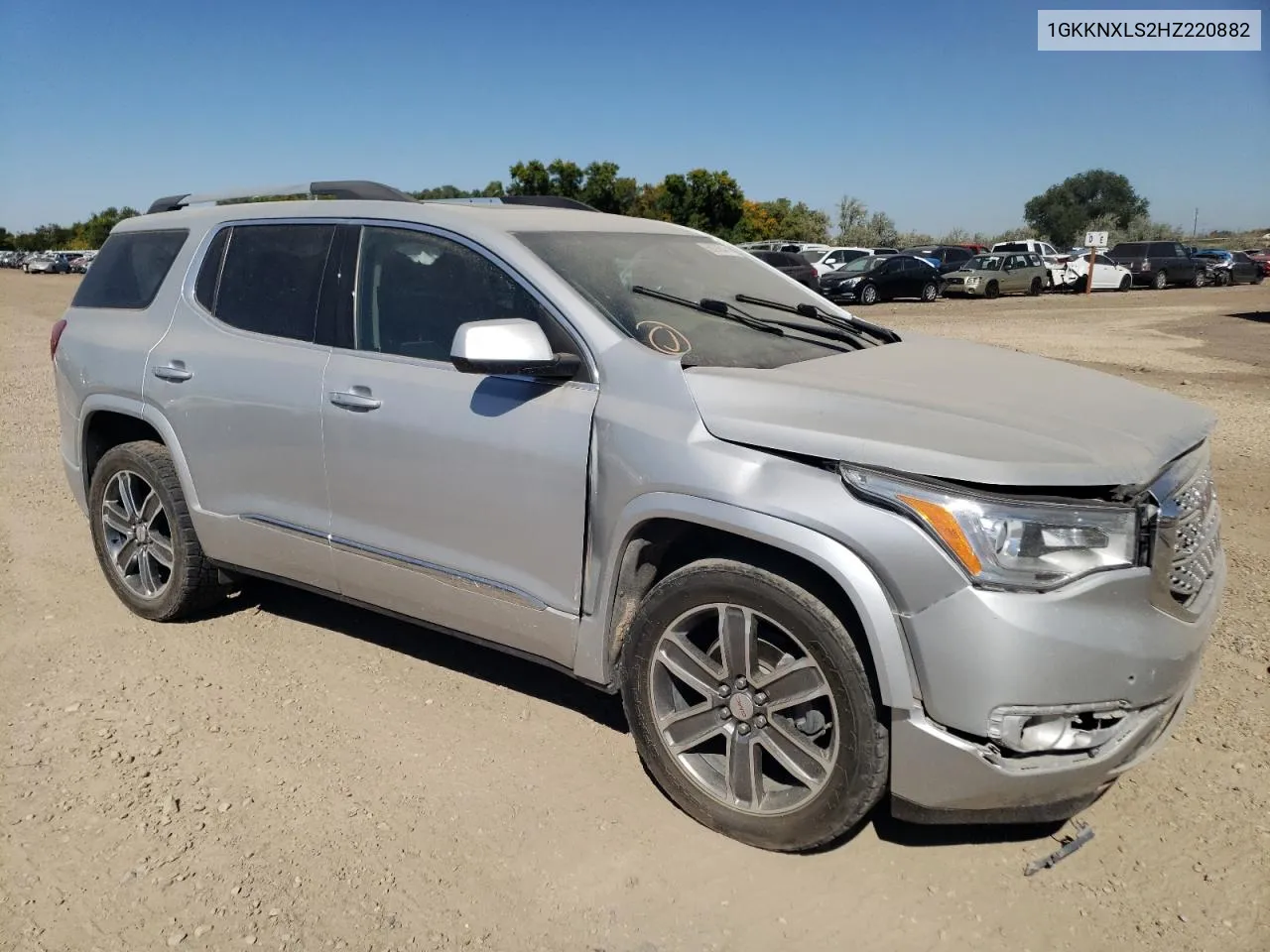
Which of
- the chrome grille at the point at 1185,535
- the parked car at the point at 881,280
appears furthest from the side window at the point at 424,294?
the parked car at the point at 881,280

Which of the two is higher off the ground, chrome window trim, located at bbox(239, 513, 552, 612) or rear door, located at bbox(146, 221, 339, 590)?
rear door, located at bbox(146, 221, 339, 590)

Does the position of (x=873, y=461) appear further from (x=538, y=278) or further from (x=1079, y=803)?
(x=538, y=278)

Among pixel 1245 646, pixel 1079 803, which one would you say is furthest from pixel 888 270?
pixel 1079 803

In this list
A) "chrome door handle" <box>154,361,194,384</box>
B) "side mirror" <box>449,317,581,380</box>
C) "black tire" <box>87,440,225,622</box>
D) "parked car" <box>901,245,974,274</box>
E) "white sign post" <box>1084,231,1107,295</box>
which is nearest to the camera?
"side mirror" <box>449,317,581,380</box>

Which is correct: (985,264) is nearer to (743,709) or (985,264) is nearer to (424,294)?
(424,294)

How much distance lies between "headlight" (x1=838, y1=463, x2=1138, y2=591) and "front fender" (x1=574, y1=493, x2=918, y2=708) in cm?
21

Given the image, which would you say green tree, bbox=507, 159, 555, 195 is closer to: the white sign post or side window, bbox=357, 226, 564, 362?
the white sign post

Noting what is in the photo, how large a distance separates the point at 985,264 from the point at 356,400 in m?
30.6

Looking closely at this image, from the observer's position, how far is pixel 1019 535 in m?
2.56

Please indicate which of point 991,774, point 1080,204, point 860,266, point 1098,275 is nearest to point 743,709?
point 991,774

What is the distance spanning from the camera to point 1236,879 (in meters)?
2.88

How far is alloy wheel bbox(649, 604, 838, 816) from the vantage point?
2893 mm

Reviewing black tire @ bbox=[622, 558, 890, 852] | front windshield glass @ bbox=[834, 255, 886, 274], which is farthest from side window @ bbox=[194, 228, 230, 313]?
front windshield glass @ bbox=[834, 255, 886, 274]

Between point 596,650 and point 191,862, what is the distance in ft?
4.37
